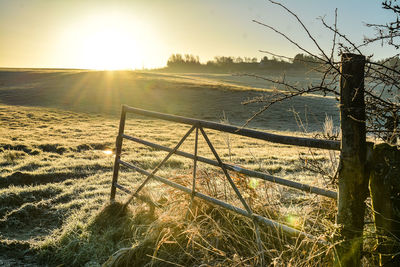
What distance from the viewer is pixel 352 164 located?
220 cm

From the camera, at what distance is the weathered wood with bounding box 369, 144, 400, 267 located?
7.00 feet

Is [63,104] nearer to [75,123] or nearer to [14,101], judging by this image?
[14,101]

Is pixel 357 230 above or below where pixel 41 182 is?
above

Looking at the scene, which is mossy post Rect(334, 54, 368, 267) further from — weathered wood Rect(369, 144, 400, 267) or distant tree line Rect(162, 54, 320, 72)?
distant tree line Rect(162, 54, 320, 72)

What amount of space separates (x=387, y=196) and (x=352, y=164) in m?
0.30

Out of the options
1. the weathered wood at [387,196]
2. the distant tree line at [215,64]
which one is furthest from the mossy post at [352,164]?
the distant tree line at [215,64]

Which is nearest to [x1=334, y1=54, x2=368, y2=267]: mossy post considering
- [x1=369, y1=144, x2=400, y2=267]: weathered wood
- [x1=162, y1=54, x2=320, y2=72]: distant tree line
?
[x1=369, y1=144, x2=400, y2=267]: weathered wood

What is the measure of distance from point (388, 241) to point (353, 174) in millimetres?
507

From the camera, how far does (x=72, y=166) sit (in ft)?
30.0

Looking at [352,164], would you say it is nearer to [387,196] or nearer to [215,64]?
[387,196]

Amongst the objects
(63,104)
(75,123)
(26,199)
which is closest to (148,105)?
(63,104)

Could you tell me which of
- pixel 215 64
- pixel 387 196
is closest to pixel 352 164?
pixel 387 196

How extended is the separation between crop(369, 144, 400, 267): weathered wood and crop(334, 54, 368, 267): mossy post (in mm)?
74

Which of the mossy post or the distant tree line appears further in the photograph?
the distant tree line
